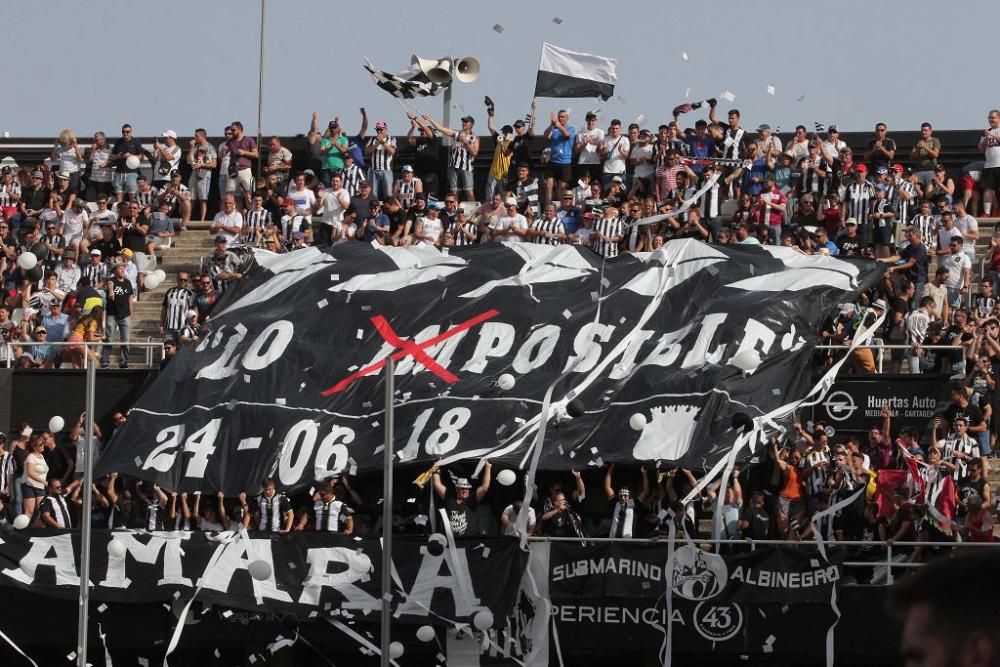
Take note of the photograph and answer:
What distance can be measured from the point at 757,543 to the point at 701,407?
7.37 ft

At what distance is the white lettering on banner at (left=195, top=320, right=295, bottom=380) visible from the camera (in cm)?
1972

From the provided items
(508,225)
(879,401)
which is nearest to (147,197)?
(508,225)

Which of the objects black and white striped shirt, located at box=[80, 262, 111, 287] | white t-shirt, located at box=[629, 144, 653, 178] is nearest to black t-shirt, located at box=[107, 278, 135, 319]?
black and white striped shirt, located at box=[80, 262, 111, 287]

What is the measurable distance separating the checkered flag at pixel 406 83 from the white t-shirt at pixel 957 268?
347 inches

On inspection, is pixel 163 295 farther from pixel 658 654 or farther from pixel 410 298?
pixel 658 654

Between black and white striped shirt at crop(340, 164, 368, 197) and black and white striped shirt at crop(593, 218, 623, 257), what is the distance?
4.35 m

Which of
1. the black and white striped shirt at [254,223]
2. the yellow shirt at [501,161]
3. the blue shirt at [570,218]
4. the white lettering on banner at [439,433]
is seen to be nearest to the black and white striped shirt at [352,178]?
the black and white striped shirt at [254,223]

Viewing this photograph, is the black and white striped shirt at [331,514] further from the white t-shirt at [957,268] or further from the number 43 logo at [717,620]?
the white t-shirt at [957,268]

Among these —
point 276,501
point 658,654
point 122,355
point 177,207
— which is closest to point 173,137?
point 177,207

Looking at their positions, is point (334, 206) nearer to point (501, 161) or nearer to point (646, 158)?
point (501, 161)

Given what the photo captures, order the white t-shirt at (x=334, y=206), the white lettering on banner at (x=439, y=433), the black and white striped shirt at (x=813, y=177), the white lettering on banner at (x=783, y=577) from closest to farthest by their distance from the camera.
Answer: the white lettering on banner at (x=783, y=577) → the white lettering on banner at (x=439, y=433) → the black and white striped shirt at (x=813, y=177) → the white t-shirt at (x=334, y=206)

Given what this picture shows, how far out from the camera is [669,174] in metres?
22.4

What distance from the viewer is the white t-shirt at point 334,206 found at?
23422 millimetres

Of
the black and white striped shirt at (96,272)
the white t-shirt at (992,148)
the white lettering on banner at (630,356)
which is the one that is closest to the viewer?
the white lettering on banner at (630,356)
